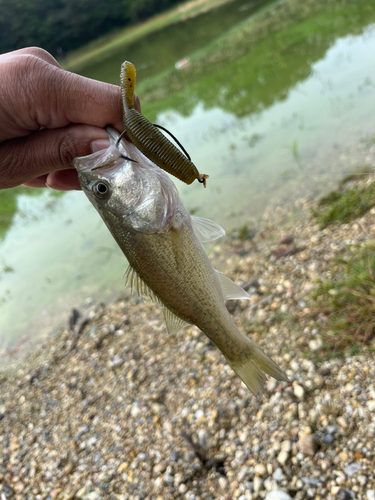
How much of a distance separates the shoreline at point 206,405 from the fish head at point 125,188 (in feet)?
6.86

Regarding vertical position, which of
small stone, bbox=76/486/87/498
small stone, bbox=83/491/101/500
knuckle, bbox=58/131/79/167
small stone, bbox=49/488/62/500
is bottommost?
small stone, bbox=83/491/101/500

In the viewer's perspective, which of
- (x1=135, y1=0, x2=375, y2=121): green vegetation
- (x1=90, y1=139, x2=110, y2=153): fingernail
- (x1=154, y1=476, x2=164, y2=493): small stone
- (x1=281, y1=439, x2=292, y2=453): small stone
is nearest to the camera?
(x1=90, y1=139, x2=110, y2=153): fingernail

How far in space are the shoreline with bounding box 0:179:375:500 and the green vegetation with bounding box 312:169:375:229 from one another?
214mm

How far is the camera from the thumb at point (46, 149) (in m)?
2.12

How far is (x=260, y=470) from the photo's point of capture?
267cm

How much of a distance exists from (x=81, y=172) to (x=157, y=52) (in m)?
33.1

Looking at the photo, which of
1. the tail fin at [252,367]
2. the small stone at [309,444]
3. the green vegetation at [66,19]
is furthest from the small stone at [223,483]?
the green vegetation at [66,19]

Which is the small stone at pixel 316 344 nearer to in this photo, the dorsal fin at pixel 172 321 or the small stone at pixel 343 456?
the small stone at pixel 343 456

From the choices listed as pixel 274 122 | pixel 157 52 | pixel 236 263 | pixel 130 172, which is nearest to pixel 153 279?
pixel 130 172

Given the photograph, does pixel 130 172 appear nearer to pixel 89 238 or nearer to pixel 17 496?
pixel 17 496

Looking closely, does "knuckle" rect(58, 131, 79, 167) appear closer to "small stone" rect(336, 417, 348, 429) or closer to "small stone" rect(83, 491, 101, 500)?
"small stone" rect(336, 417, 348, 429)

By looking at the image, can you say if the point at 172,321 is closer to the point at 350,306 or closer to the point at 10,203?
the point at 350,306

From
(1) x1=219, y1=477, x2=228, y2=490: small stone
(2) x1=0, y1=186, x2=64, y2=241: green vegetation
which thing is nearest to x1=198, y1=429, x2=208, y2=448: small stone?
(1) x1=219, y1=477, x2=228, y2=490: small stone

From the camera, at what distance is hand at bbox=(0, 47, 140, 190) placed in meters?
1.96
